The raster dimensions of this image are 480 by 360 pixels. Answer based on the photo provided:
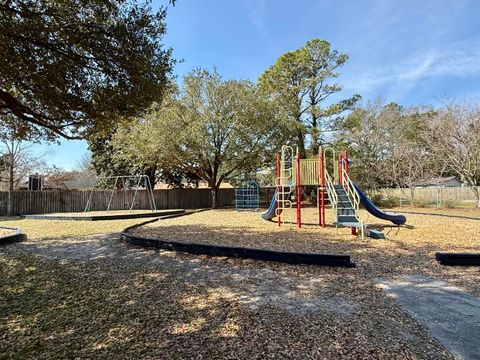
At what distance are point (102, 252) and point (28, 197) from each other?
1367 cm

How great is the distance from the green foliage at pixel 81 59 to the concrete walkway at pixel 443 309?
227 inches

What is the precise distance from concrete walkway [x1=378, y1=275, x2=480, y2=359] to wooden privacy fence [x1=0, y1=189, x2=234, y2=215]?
1851 centimetres

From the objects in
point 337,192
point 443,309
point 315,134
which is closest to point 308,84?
point 315,134

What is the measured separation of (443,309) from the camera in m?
3.45

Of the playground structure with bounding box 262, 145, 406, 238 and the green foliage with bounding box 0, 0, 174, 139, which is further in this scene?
the playground structure with bounding box 262, 145, 406, 238

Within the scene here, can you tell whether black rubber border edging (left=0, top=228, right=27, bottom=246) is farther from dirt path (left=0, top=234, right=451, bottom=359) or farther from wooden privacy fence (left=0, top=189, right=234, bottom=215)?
wooden privacy fence (left=0, top=189, right=234, bottom=215)

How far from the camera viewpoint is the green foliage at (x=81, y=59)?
484cm

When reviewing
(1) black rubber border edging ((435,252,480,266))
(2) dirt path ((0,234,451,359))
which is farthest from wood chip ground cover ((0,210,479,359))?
(1) black rubber border edging ((435,252,480,266))

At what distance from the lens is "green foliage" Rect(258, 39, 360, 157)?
2083 cm

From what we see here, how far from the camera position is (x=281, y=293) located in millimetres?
3975

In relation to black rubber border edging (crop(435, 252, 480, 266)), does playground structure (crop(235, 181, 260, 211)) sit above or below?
above

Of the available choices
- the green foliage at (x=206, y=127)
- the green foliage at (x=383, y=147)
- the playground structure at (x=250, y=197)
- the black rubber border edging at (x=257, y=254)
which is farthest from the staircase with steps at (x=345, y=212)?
the green foliage at (x=383, y=147)

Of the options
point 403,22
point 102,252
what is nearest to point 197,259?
point 102,252

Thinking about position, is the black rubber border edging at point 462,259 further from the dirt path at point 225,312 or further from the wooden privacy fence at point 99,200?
the wooden privacy fence at point 99,200
